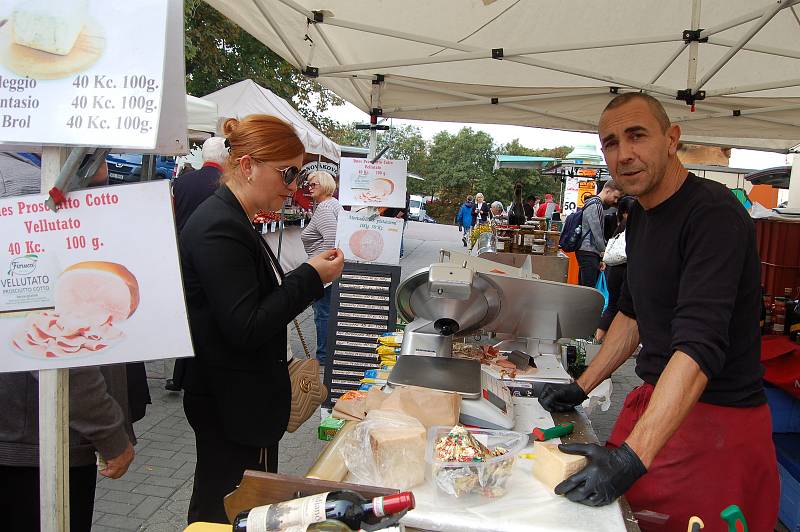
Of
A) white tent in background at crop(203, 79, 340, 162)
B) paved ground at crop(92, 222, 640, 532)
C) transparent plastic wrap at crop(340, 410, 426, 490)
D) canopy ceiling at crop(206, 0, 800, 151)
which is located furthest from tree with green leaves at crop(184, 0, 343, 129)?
transparent plastic wrap at crop(340, 410, 426, 490)

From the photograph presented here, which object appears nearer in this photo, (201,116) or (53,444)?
(53,444)

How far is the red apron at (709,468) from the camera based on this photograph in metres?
1.83

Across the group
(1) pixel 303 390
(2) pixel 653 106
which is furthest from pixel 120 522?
(2) pixel 653 106

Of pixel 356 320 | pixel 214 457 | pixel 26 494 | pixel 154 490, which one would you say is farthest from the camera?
pixel 356 320

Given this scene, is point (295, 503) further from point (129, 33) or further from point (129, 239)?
point (129, 33)

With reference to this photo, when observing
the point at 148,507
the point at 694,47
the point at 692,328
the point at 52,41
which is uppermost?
the point at 694,47

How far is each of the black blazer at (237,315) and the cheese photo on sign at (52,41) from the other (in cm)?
66

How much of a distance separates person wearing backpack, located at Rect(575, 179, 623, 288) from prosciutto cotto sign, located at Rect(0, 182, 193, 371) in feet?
25.2

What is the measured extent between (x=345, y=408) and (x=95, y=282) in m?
0.88

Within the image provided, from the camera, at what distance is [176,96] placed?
147 cm

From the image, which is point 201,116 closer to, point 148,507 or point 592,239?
point 148,507

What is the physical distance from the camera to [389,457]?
4.78 feet

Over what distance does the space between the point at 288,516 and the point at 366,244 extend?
157 inches

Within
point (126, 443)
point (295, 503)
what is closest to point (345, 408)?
point (126, 443)
